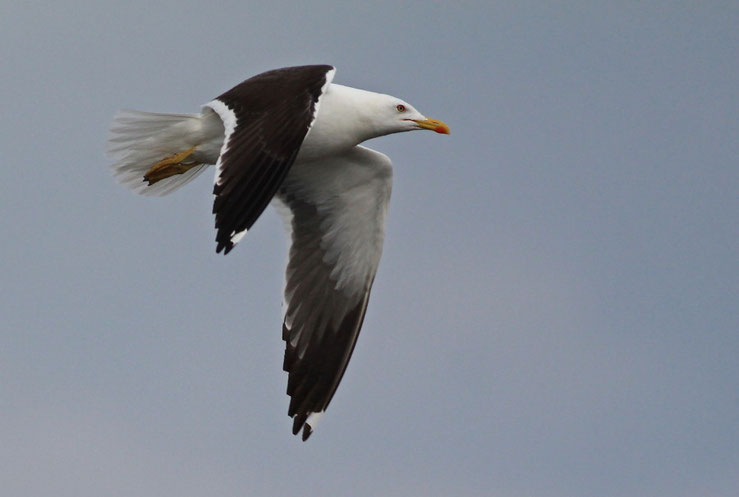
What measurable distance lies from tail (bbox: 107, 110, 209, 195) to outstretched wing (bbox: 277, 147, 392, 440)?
1.03m

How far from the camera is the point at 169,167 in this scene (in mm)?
10859

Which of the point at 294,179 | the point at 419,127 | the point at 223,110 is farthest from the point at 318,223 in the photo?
the point at 223,110

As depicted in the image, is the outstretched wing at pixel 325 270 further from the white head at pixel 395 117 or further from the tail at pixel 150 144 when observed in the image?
the tail at pixel 150 144

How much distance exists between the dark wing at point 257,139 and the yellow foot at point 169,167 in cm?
101

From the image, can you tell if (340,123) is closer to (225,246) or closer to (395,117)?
(395,117)

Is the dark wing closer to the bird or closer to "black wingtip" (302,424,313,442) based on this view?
the bird

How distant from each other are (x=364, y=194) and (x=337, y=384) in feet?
5.49

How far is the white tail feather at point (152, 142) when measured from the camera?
10.6 meters

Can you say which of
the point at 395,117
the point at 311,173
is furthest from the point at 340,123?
the point at 311,173

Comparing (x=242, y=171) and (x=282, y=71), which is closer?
(x=242, y=171)

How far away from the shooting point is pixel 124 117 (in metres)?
11.0

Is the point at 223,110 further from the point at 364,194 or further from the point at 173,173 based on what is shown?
the point at 364,194

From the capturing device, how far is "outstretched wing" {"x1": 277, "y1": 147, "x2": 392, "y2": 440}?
37.7 feet

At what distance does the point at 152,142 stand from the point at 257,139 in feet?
6.96
